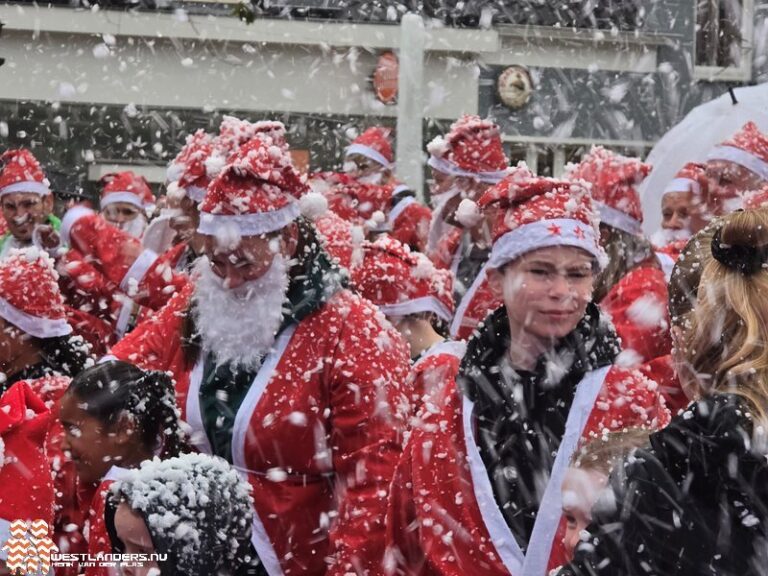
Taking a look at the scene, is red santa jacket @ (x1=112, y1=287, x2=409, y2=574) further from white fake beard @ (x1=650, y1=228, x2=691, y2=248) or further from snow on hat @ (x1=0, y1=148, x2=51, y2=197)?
→ snow on hat @ (x1=0, y1=148, x2=51, y2=197)

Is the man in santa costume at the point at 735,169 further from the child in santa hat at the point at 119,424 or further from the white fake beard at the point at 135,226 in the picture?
the white fake beard at the point at 135,226

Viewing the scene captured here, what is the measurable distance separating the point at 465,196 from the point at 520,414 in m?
3.39

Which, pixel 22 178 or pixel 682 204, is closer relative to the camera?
pixel 682 204

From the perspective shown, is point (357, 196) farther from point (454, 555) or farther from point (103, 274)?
point (454, 555)

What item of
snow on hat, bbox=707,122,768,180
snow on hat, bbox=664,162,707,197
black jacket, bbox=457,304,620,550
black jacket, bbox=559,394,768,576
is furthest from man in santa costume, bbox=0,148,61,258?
black jacket, bbox=559,394,768,576

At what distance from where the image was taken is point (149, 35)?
63.0ft

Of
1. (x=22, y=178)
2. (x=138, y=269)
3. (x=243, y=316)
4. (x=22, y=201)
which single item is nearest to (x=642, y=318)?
(x=243, y=316)

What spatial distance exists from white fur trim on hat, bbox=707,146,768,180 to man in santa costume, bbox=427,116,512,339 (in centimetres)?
110

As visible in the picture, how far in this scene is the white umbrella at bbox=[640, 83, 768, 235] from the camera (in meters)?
9.23

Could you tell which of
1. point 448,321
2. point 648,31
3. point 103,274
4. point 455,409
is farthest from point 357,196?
point 648,31

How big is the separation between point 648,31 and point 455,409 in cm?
1905

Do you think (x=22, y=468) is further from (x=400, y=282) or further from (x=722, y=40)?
(x=722, y=40)

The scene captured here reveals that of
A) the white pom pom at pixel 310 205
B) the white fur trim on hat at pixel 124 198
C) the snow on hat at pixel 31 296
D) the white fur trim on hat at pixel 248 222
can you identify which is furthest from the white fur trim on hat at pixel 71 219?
the white fur trim on hat at pixel 248 222

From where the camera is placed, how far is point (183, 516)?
3.39m
